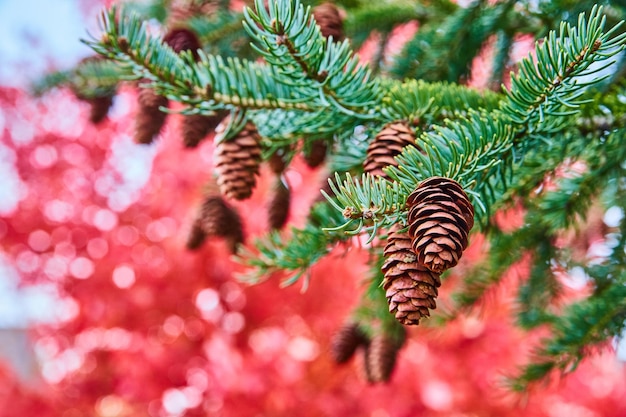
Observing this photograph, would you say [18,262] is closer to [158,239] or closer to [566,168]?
[158,239]

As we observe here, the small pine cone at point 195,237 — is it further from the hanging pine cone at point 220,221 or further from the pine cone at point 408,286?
the pine cone at point 408,286

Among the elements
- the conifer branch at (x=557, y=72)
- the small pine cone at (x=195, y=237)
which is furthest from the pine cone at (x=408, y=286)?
the small pine cone at (x=195, y=237)


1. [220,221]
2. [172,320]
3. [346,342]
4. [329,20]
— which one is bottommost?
[172,320]

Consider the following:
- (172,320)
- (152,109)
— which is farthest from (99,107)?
(172,320)

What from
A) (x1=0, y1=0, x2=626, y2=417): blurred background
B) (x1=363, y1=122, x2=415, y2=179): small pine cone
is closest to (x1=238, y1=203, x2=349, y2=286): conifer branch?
(x1=363, y1=122, x2=415, y2=179): small pine cone

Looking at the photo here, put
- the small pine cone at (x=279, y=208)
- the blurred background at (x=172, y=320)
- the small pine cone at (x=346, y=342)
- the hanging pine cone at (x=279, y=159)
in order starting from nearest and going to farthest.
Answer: the hanging pine cone at (x=279, y=159) < the small pine cone at (x=279, y=208) < the small pine cone at (x=346, y=342) < the blurred background at (x=172, y=320)

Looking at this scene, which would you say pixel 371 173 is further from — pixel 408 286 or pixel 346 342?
pixel 346 342

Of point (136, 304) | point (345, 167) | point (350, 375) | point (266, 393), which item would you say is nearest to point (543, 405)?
point (350, 375)
